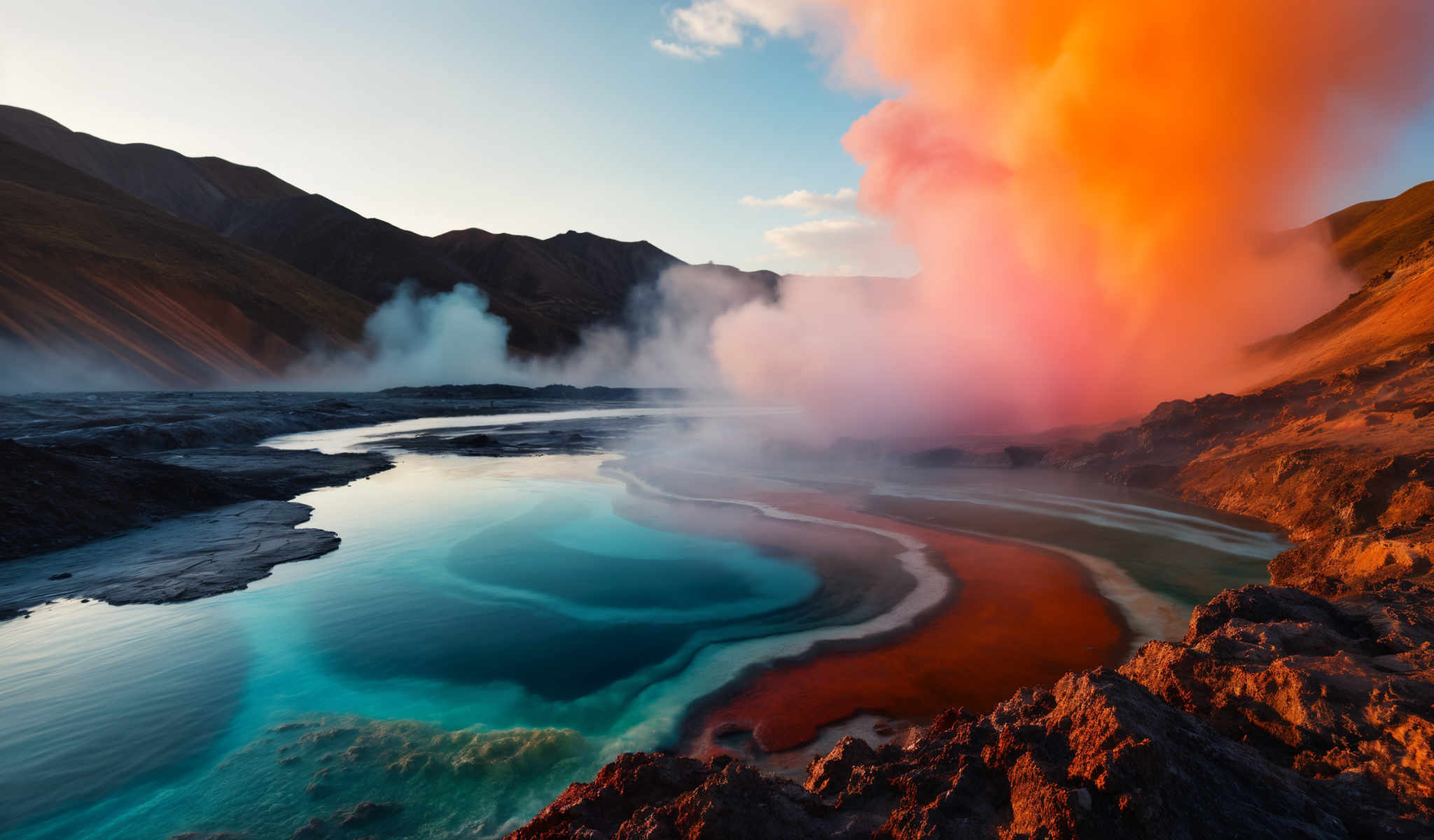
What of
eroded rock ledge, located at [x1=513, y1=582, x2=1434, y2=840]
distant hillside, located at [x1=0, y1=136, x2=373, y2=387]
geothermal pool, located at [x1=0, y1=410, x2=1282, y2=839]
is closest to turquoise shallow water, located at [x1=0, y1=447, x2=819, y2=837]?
geothermal pool, located at [x1=0, y1=410, x2=1282, y2=839]

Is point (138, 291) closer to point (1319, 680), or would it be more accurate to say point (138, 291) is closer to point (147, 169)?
point (1319, 680)

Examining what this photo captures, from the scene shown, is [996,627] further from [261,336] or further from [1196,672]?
[261,336]

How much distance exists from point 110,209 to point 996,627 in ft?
337

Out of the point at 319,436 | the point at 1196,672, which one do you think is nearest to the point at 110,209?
the point at 319,436

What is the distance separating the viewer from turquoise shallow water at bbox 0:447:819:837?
5.23 metres

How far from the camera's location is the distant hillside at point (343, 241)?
403 ft

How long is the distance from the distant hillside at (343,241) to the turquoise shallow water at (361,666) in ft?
356

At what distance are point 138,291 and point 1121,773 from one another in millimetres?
80441

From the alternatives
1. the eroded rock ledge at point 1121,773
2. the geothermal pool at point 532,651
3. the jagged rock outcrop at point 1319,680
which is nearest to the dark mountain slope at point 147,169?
the geothermal pool at point 532,651

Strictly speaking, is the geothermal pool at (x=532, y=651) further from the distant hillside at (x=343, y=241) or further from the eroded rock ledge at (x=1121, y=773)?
the distant hillside at (x=343, y=241)

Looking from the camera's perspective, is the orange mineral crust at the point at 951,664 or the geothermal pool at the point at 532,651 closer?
the geothermal pool at the point at 532,651

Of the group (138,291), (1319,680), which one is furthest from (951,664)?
(138,291)

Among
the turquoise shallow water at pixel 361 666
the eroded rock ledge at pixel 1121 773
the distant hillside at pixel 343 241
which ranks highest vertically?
the distant hillside at pixel 343 241

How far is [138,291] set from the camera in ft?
194
